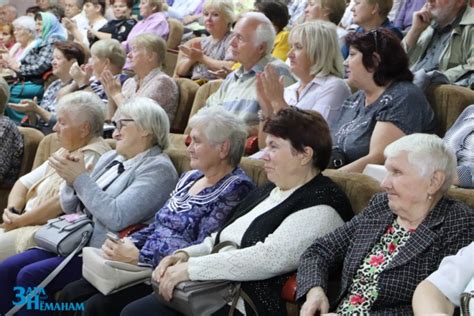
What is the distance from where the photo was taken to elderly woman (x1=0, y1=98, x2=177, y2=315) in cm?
368

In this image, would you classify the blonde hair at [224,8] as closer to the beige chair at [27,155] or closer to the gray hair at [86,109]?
the beige chair at [27,155]

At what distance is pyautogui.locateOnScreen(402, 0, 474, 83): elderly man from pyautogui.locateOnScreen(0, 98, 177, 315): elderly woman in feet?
4.70

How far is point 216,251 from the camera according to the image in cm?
315

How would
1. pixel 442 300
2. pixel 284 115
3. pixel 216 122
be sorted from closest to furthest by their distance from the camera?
pixel 442 300 < pixel 284 115 < pixel 216 122

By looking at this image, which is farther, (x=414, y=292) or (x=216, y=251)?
(x=216, y=251)

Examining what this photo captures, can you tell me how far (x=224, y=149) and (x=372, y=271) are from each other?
963mm

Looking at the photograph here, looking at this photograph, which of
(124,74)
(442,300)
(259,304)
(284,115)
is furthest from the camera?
(124,74)

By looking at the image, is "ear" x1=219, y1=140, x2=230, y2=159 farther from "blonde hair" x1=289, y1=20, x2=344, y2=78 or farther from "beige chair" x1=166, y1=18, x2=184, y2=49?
"beige chair" x1=166, y1=18, x2=184, y2=49

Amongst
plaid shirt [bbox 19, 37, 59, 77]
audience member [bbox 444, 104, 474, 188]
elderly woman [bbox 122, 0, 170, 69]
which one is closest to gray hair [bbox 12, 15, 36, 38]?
plaid shirt [bbox 19, 37, 59, 77]

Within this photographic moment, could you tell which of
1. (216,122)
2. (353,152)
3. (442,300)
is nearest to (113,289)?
(216,122)

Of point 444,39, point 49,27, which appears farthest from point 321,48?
point 49,27

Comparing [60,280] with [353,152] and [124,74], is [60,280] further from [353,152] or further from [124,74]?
[124,74]

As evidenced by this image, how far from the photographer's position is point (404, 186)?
270 cm

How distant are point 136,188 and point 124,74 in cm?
221
